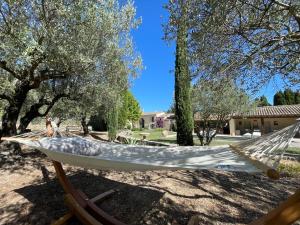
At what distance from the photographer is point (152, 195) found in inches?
191

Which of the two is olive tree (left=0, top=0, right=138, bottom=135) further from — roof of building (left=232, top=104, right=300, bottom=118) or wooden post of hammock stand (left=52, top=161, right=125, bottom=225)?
roof of building (left=232, top=104, right=300, bottom=118)

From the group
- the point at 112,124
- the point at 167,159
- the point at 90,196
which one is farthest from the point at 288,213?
the point at 112,124

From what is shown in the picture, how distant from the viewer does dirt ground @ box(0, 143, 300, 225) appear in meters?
4.19

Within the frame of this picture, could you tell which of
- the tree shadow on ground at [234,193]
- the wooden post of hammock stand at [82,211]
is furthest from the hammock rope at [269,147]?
the wooden post of hammock stand at [82,211]

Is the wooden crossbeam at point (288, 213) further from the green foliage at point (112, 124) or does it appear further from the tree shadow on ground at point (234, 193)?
the green foliage at point (112, 124)

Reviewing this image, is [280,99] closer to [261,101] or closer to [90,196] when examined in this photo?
[261,101]

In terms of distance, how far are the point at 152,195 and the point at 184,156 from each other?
1.68 metres

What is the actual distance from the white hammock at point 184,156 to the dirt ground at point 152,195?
96 cm

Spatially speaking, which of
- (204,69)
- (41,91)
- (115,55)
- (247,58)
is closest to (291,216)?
(247,58)

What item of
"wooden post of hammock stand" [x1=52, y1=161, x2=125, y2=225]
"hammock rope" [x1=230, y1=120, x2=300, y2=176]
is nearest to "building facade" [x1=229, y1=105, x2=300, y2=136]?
"hammock rope" [x1=230, y1=120, x2=300, y2=176]

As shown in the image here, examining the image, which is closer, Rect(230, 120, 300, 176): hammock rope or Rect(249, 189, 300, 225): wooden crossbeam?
Rect(249, 189, 300, 225): wooden crossbeam

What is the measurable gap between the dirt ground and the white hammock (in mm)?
958

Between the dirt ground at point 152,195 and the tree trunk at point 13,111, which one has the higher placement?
the tree trunk at point 13,111

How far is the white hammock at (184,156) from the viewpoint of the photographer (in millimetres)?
2397
